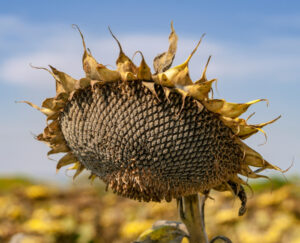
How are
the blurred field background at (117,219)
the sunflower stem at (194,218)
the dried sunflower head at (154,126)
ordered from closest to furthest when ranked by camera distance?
the dried sunflower head at (154,126) < the sunflower stem at (194,218) < the blurred field background at (117,219)

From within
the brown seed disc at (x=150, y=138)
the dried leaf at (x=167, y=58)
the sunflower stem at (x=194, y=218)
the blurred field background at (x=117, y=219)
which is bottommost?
the blurred field background at (x=117, y=219)

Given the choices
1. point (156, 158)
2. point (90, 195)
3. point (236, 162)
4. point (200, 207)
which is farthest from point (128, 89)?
point (90, 195)

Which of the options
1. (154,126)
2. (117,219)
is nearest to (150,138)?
(154,126)

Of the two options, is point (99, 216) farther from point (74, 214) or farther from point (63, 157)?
point (63, 157)

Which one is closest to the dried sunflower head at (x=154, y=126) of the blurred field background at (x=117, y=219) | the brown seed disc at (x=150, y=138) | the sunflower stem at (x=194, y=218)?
the brown seed disc at (x=150, y=138)

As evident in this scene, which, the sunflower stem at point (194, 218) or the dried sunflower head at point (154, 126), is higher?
the dried sunflower head at point (154, 126)

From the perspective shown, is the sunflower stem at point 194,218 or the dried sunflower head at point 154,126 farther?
the sunflower stem at point 194,218

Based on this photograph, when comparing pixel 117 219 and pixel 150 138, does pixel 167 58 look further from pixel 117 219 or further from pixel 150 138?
pixel 117 219

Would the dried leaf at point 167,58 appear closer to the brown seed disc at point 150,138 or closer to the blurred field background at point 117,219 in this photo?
the brown seed disc at point 150,138
